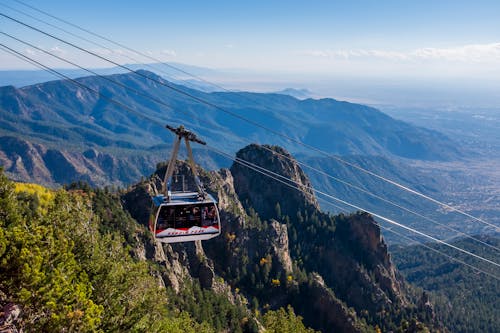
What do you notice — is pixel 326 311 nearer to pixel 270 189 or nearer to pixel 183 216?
pixel 270 189

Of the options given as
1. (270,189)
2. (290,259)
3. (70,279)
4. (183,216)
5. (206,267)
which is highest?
(183,216)

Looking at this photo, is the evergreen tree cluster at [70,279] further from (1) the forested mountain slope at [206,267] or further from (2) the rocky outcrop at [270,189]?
(2) the rocky outcrop at [270,189]

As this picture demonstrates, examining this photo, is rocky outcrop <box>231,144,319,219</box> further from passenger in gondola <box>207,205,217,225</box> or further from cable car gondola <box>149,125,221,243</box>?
cable car gondola <box>149,125,221,243</box>

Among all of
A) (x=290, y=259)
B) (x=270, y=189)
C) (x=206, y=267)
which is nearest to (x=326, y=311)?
(x=290, y=259)

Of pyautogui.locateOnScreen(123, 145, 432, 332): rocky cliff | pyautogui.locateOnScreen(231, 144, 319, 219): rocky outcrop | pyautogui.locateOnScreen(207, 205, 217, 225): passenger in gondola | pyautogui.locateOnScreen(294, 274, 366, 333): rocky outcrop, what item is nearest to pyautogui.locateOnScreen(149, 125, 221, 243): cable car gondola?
pyautogui.locateOnScreen(207, 205, 217, 225): passenger in gondola

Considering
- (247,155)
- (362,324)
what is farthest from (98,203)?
(247,155)

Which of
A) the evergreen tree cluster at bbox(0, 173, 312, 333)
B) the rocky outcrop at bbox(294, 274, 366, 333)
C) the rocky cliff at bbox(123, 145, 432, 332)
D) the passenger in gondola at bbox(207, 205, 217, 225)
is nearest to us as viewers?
the evergreen tree cluster at bbox(0, 173, 312, 333)

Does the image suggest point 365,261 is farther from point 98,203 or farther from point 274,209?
point 98,203

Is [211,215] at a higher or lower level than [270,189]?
higher

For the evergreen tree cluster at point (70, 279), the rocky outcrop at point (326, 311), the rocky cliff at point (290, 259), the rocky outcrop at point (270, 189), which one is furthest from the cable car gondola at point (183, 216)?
the rocky outcrop at point (270, 189)

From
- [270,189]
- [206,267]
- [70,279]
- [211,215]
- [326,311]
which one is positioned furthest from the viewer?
[270,189]
